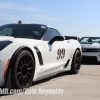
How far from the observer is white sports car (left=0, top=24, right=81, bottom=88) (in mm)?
3555

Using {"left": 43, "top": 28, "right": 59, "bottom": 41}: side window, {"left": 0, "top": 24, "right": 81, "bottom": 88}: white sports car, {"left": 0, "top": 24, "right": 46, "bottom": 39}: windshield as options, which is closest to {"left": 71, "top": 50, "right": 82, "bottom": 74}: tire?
{"left": 0, "top": 24, "right": 81, "bottom": 88}: white sports car

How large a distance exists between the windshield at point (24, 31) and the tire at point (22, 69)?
35.1 inches

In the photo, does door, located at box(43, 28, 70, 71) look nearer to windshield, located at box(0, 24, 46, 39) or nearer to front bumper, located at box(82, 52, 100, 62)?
windshield, located at box(0, 24, 46, 39)

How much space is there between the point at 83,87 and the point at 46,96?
108 cm

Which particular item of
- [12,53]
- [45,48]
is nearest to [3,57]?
[12,53]

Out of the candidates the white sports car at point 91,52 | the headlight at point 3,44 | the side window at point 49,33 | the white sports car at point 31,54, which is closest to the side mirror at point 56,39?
the white sports car at point 31,54

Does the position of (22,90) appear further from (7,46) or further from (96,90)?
(96,90)

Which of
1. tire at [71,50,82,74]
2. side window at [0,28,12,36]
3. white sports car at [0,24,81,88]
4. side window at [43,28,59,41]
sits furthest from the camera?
tire at [71,50,82,74]

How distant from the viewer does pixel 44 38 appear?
482 centimetres

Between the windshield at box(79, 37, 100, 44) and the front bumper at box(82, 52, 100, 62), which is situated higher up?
the windshield at box(79, 37, 100, 44)

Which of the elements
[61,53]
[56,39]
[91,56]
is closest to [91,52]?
[91,56]

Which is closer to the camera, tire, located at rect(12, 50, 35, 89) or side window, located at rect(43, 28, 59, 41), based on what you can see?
tire, located at rect(12, 50, 35, 89)

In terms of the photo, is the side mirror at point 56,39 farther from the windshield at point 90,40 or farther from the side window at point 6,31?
the windshield at point 90,40

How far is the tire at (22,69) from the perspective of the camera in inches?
142
